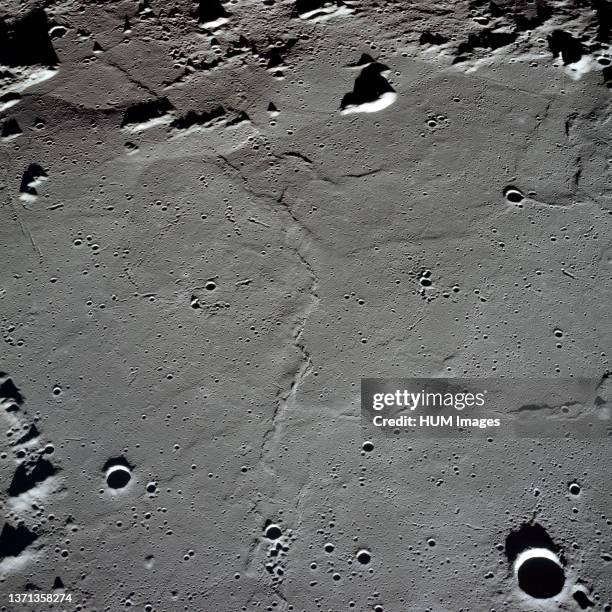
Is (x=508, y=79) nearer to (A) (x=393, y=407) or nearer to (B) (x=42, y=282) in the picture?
(A) (x=393, y=407)

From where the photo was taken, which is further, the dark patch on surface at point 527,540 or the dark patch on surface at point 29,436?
the dark patch on surface at point 29,436

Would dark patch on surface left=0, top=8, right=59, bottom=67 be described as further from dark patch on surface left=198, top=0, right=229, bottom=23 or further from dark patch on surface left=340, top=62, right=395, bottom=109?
dark patch on surface left=340, top=62, right=395, bottom=109

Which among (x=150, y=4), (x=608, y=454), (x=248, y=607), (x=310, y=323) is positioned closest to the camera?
(x=248, y=607)

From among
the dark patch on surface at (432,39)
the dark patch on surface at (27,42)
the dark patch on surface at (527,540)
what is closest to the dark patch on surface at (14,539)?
the dark patch on surface at (527,540)

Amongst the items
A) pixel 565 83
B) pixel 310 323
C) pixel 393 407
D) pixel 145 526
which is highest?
pixel 565 83

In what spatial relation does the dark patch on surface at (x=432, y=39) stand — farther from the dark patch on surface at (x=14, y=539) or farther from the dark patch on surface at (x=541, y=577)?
the dark patch on surface at (x=14, y=539)

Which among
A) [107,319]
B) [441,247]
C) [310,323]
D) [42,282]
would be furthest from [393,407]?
[42,282]

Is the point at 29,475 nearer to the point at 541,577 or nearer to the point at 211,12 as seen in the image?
the point at 541,577

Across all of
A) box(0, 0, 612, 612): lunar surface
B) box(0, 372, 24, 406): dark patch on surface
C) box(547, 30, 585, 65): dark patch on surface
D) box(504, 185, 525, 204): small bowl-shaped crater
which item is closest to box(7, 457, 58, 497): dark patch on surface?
box(0, 0, 612, 612): lunar surface
